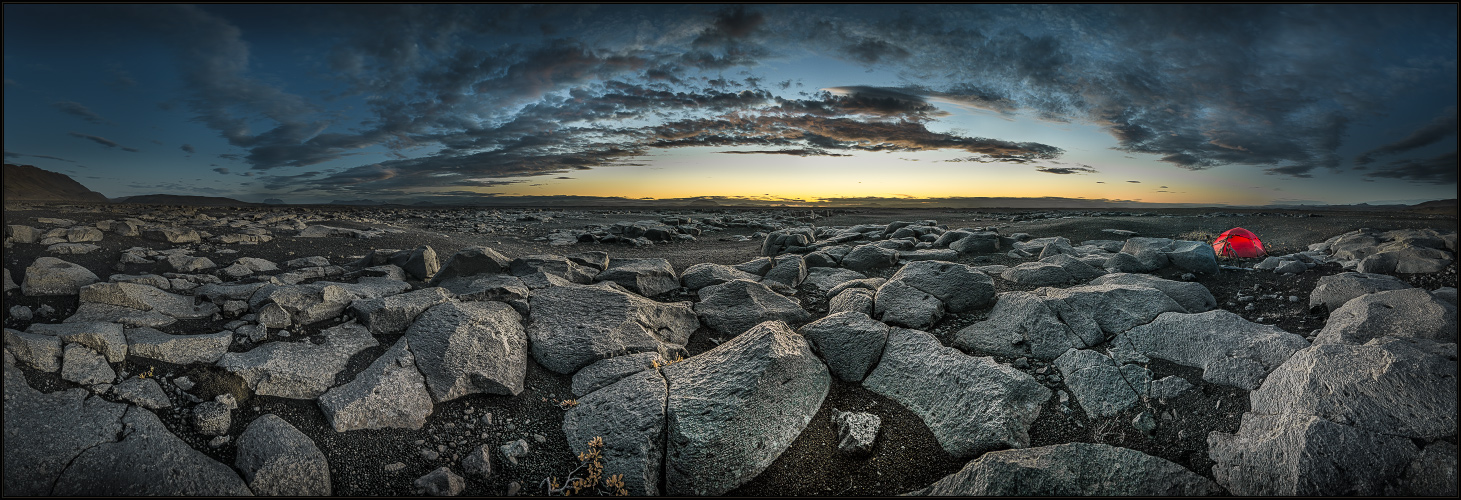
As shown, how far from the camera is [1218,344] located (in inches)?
203

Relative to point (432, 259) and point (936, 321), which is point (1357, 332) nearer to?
point (936, 321)

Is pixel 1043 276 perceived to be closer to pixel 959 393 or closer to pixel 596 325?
pixel 959 393

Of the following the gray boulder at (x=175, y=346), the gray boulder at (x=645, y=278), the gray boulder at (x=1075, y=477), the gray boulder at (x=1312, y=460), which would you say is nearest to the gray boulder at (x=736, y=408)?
the gray boulder at (x=1075, y=477)

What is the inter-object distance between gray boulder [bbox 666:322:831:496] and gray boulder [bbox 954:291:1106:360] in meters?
2.29

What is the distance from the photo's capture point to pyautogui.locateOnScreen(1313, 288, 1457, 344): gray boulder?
439cm

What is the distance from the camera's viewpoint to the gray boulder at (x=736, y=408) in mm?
4414

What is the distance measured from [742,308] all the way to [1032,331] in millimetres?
3938

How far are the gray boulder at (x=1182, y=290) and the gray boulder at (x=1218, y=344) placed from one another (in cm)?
105

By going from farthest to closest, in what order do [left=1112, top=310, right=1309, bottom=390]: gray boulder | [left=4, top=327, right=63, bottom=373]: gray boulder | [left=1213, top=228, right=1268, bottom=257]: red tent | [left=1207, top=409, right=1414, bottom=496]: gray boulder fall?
[left=1213, top=228, right=1268, bottom=257]: red tent < [left=1112, top=310, right=1309, bottom=390]: gray boulder < [left=4, top=327, right=63, bottom=373]: gray boulder < [left=1207, top=409, right=1414, bottom=496]: gray boulder

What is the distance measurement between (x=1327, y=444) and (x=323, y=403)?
860cm

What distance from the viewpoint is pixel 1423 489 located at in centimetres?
335

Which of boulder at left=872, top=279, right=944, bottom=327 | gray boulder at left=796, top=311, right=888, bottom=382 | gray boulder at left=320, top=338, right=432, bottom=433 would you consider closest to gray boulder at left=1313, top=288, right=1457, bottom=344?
boulder at left=872, top=279, right=944, bottom=327

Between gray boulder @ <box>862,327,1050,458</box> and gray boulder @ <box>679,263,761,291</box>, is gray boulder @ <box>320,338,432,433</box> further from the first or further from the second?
gray boulder @ <box>862,327,1050,458</box>

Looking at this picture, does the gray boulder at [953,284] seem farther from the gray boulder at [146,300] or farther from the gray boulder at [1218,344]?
the gray boulder at [146,300]
